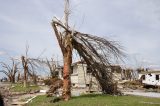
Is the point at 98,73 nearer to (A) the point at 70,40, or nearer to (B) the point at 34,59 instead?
(A) the point at 70,40

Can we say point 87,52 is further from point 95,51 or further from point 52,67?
point 52,67

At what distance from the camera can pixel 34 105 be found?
25.6m

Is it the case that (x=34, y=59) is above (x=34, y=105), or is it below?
above

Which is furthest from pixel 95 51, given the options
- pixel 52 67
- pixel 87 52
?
pixel 52 67

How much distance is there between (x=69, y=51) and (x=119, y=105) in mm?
7788

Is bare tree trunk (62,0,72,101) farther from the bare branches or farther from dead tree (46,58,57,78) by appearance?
dead tree (46,58,57,78)

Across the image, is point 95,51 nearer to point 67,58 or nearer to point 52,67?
point 67,58

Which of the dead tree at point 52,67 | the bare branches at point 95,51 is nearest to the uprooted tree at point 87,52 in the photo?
the bare branches at point 95,51

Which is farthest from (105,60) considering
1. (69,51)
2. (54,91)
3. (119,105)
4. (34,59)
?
(34,59)

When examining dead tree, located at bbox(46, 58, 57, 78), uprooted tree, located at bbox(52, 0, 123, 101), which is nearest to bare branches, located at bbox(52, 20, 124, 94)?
uprooted tree, located at bbox(52, 0, 123, 101)

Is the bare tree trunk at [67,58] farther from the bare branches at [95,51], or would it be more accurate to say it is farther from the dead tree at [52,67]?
the dead tree at [52,67]

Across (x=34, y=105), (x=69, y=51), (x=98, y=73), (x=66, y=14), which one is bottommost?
(x=34, y=105)

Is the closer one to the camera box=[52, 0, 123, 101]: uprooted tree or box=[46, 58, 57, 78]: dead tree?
box=[52, 0, 123, 101]: uprooted tree

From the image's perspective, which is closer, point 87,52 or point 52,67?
point 87,52
